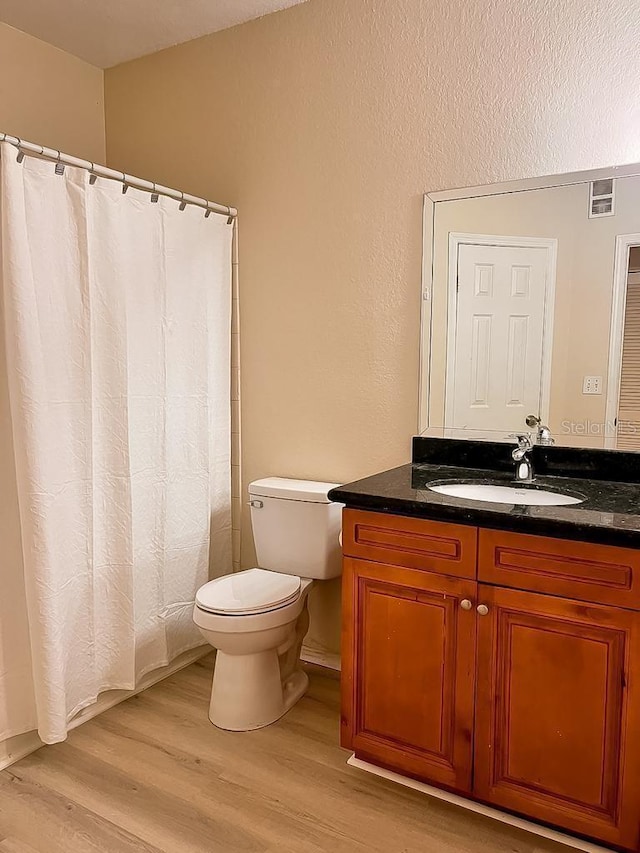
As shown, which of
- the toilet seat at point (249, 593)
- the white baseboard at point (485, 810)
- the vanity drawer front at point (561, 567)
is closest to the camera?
the vanity drawer front at point (561, 567)

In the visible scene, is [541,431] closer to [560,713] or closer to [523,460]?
[523,460]

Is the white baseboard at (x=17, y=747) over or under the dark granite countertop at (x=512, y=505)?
under

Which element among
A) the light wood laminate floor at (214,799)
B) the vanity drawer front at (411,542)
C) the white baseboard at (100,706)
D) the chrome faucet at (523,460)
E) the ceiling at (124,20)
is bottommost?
the light wood laminate floor at (214,799)

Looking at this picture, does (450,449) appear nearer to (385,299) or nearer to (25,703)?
(385,299)

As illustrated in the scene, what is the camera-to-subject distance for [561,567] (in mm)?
1569

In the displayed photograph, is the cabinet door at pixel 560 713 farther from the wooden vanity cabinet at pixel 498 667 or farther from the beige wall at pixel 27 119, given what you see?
the beige wall at pixel 27 119

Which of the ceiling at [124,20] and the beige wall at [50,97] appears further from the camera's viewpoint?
the beige wall at [50,97]

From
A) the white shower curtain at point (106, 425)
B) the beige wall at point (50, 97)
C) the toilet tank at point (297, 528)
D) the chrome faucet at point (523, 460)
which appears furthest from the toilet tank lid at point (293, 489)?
the beige wall at point (50, 97)

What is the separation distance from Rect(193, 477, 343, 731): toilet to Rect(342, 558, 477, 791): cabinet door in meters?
0.41

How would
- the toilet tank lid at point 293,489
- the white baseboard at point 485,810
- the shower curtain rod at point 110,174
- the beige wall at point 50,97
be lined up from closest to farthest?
the white baseboard at point 485,810 → the shower curtain rod at point 110,174 → the toilet tank lid at point 293,489 → the beige wall at point 50,97

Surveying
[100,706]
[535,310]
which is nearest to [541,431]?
[535,310]

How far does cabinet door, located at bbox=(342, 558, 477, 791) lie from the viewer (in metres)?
1.74

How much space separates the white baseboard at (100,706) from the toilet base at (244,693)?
369mm

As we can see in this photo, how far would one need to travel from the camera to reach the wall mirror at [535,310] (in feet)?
6.62
